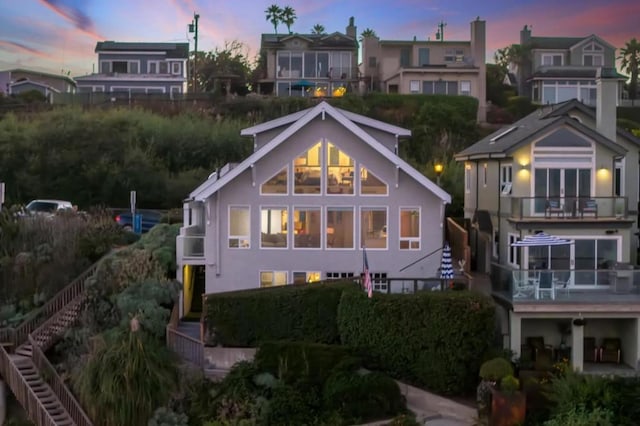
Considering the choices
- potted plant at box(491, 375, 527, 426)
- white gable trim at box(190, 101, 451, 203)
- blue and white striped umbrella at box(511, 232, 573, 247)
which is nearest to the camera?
potted plant at box(491, 375, 527, 426)

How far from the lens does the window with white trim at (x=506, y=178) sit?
1118 inches

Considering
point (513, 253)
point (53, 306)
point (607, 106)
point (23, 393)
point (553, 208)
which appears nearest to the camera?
point (23, 393)

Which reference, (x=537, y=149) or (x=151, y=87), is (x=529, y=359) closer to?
(x=537, y=149)

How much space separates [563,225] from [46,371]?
16.8 meters

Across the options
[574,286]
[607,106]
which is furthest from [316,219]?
[607,106]

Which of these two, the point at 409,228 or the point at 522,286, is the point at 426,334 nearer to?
the point at 522,286

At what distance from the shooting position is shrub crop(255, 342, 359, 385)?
22.9 metres

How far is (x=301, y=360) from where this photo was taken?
23.2 m

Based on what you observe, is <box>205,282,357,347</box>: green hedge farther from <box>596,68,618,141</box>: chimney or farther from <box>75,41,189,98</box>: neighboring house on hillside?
<box>75,41,189,98</box>: neighboring house on hillside

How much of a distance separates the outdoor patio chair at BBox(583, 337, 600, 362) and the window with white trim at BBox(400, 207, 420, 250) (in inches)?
248

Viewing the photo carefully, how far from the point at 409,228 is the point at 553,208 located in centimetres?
485

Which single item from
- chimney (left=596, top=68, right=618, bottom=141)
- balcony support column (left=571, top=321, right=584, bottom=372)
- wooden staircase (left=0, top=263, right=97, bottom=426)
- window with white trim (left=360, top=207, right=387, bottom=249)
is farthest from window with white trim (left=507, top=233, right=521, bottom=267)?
wooden staircase (left=0, top=263, right=97, bottom=426)

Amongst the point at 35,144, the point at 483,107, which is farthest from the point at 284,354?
the point at 483,107

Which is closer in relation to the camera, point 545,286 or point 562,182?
point 545,286
